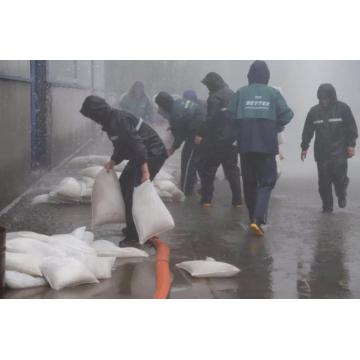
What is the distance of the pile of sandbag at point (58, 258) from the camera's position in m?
5.24

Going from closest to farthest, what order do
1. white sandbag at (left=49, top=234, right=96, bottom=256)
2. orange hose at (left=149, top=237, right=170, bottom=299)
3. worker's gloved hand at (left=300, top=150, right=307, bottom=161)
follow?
orange hose at (left=149, top=237, right=170, bottom=299), white sandbag at (left=49, top=234, right=96, bottom=256), worker's gloved hand at (left=300, top=150, right=307, bottom=161)

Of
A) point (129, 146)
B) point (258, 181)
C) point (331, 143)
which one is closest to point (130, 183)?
point (129, 146)

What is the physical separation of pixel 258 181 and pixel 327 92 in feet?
3.55

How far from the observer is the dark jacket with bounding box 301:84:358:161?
6.42 meters

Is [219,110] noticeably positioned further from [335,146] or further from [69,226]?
[69,226]

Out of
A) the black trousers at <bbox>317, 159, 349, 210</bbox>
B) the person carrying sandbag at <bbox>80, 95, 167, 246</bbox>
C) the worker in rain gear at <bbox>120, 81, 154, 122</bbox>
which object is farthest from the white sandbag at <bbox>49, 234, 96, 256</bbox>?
the black trousers at <bbox>317, 159, 349, 210</bbox>

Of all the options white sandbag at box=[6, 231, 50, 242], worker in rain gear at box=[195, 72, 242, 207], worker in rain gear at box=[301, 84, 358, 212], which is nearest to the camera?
white sandbag at box=[6, 231, 50, 242]

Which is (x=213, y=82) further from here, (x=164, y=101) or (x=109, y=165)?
(x=109, y=165)

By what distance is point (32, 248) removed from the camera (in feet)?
18.3

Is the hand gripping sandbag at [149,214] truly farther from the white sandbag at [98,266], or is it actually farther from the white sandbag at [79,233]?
the white sandbag at [98,266]

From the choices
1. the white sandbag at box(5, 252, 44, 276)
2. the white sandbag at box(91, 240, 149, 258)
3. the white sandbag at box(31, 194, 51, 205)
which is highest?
the white sandbag at box(31, 194, 51, 205)

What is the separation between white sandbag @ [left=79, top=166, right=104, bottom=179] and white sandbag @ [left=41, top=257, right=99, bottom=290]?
114cm

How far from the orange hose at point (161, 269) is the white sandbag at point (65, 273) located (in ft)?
1.52

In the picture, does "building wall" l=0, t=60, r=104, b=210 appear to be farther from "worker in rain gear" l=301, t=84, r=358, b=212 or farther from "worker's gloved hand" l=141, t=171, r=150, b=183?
"worker in rain gear" l=301, t=84, r=358, b=212
